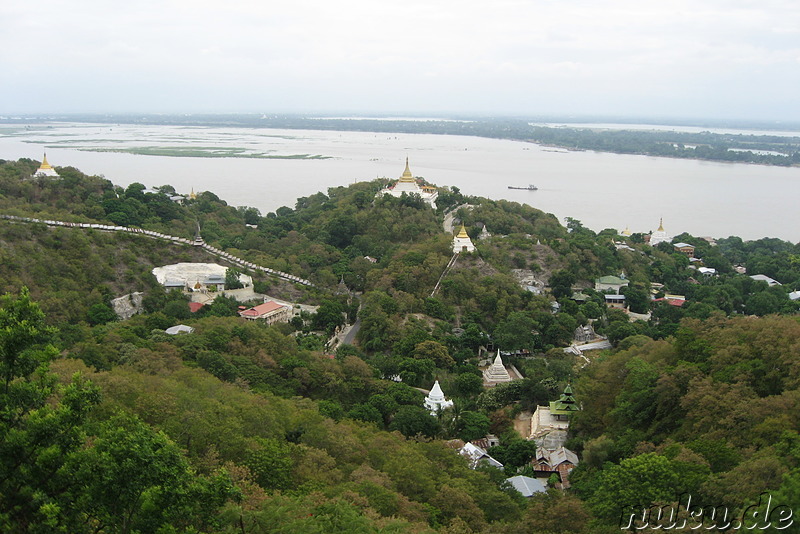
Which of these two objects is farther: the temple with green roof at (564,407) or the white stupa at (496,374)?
the white stupa at (496,374)

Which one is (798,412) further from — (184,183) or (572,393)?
(184,183)

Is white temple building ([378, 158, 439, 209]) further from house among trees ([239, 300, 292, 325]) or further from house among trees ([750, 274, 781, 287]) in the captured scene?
house among trees ([750, 274, 781, 287])

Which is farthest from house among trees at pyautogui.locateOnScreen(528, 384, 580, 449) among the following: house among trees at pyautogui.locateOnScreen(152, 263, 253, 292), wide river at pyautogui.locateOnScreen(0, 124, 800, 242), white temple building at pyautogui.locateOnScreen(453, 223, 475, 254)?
wide river at pyautogui.locateOnScreen(0, 124, 800, 242)

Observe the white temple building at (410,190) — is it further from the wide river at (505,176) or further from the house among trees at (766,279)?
the house among trees at (766,279)

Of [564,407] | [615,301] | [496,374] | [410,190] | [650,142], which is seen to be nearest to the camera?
[564,407]

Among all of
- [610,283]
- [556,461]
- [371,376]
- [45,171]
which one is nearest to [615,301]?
[610,283]

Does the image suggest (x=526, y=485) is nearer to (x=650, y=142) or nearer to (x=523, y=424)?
(x=523, y=424)

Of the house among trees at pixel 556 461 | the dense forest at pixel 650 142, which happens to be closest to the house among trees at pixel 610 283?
the house among trees at pixel 556 461
